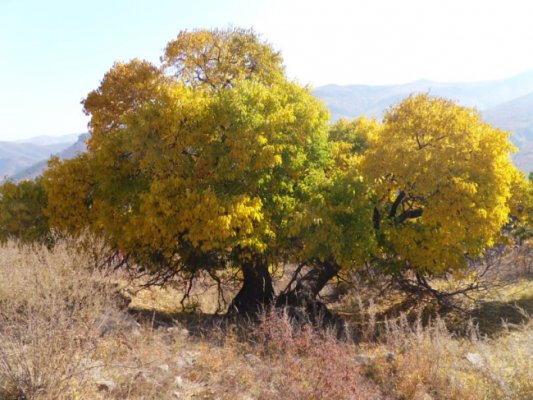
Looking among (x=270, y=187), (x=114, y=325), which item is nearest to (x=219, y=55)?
(x=270, y=187)

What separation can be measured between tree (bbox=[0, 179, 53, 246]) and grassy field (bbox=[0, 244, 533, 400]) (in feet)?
9.57

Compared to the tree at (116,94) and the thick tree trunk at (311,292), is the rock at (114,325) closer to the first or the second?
the thick tree trunk at (311,292)

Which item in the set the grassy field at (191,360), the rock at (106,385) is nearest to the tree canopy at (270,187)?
the grassy field at (191,360)

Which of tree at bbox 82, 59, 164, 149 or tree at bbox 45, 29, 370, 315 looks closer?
tree at bbox 45, 29, 370, 315

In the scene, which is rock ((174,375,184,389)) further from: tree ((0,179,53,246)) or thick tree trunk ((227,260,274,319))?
tree ((0,179,53,246))

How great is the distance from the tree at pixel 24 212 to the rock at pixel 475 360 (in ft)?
43.4

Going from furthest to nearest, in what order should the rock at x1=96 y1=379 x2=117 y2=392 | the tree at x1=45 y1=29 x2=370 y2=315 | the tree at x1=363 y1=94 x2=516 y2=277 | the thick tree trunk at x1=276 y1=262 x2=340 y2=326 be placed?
1. the thick tree trunk at x1=276 y1=262 x2=340 y2=326
2. the tree at x1=363 y1=94 x2=516 y2=277
3. the tree at x1=45 y1=29 x2=370 y2=315
4. the rock at x1=96 y1=379 x2=117 y2=392

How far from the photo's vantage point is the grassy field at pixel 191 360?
6.18 meters

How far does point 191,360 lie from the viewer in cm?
854

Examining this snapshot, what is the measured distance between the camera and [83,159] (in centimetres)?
1473

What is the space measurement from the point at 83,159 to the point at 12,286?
643 cm

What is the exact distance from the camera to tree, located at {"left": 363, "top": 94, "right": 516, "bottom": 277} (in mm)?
12781

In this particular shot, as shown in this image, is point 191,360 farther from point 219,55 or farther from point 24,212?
point 219,55

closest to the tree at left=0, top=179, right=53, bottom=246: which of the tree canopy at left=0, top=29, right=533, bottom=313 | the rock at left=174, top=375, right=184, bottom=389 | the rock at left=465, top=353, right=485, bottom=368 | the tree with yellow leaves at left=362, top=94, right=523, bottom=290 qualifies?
the tree canopy at left=0, top=29, right=533, bottom=313
